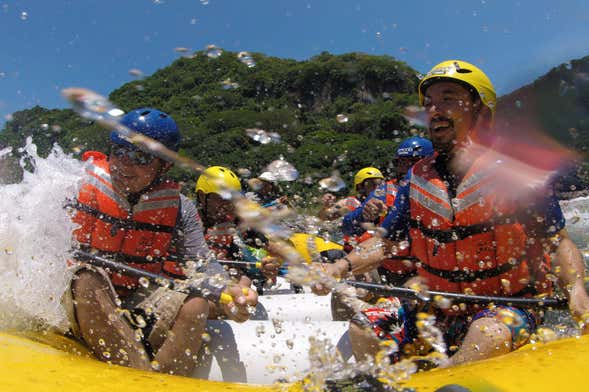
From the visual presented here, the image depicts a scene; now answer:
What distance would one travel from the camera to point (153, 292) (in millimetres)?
3092

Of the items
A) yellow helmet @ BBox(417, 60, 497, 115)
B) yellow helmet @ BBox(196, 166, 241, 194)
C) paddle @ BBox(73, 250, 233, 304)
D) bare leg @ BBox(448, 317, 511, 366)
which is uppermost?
yellow helmet @ BBox(417, 60, 497, 115)

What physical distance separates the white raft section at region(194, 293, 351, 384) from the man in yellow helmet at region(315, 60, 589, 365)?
0.36m

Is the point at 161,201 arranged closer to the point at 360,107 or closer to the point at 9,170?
the point at 9,170

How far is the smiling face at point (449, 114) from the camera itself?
9.45 feet

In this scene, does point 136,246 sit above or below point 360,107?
below

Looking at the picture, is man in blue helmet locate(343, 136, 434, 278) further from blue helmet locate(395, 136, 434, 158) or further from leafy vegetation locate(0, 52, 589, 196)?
Result: leafy vegetation locate(0, 52, 589, 196)

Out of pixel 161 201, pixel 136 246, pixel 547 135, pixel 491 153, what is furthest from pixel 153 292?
pixel 547 135

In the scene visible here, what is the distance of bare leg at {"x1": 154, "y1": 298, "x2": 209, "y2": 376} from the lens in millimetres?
2676

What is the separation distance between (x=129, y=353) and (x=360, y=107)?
131 feet

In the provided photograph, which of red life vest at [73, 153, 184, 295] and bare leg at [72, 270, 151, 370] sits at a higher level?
red life vest at [73, 153, 184, 295]

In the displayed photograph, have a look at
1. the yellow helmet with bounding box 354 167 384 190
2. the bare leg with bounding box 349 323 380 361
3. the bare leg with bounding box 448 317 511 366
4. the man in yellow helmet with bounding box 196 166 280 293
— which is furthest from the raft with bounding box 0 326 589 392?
the yellow helmet with bounding box 354 167 384 190

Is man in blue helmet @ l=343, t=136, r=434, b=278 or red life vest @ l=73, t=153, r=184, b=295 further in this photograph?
man in blue helmet @ l=343, t=136, r=434, b=278

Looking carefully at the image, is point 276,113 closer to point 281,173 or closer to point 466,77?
point 281,173

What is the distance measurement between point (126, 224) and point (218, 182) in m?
2.29
